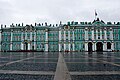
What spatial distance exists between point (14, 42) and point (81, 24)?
32649 mm

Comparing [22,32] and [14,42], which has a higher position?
[22,32]

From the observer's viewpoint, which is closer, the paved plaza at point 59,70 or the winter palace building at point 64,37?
the paved plaza at point 59,70

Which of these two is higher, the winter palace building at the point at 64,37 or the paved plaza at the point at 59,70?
the winter palace building at the point at 64,37

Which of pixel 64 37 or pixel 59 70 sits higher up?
pixel 64 37

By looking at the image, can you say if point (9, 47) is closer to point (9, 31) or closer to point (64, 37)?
point (9, 31)

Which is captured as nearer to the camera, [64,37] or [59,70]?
[59,70]

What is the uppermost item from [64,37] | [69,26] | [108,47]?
[69,26]

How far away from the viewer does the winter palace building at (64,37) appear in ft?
224

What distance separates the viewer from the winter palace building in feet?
224

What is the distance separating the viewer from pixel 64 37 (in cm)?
7012

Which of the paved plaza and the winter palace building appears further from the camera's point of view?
the winter palace building

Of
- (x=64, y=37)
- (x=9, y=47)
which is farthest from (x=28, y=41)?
(x=64, y=37)

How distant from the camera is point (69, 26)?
70250 millimetres

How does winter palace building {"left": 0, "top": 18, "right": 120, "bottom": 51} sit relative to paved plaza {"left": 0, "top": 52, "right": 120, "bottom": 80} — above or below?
above
